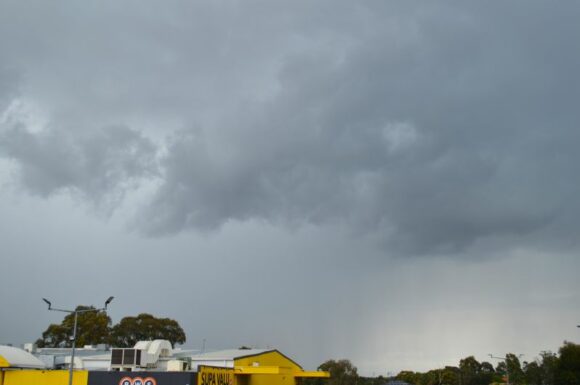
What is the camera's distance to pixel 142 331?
150 m

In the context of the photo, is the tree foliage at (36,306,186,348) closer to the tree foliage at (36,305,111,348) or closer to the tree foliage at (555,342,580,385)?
the tree foliage at (36,305,111,348)

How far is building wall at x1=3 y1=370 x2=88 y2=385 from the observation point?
215 ft

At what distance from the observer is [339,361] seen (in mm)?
170125

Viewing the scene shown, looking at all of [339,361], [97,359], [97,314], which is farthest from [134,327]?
[97,359]

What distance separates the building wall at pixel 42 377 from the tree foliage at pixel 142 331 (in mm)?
83015

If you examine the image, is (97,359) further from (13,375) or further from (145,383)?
(145,383)

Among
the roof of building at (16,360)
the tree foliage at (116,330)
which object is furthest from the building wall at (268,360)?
the tree foliage at (116,330)

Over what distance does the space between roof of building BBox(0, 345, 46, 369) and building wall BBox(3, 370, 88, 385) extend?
1321 millimetres

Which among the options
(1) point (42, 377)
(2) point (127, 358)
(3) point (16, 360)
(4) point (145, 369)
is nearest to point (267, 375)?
(4) point (145, 369)

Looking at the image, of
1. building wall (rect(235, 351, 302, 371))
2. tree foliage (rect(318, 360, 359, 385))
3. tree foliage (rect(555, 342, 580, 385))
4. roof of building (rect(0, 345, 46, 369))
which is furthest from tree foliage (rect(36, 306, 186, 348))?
tree foliage (rect(555, 342, 580, 385))

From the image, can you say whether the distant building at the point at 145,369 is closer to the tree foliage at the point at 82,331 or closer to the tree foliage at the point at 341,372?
the tree foliage at the point at 82,331

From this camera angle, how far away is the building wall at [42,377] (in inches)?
2576

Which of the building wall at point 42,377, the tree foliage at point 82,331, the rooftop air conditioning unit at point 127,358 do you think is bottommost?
the building wall at point 42,377

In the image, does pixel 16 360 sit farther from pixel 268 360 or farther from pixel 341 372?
pixel 341 372
